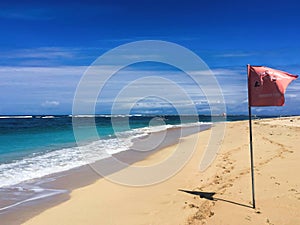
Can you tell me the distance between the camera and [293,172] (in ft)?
35.7

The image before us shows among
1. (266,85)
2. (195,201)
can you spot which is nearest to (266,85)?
(266,85)

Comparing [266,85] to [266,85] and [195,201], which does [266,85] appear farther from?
[195,201]

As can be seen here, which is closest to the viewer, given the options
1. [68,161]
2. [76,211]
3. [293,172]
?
[76,211]

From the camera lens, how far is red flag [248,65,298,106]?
7703mm

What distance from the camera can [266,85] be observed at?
777cm

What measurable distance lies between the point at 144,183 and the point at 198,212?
431 cm

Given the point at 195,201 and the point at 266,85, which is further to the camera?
the point at 195,201

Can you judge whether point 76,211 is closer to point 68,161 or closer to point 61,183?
point 61,183

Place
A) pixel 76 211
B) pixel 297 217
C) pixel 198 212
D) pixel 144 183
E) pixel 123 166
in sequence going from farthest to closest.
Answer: pixel 123 166
pixel 144 183
pixel 76 211
pixel 198 212
pixel 297 217

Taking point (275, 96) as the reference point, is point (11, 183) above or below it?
below

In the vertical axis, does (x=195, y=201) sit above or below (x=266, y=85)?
below

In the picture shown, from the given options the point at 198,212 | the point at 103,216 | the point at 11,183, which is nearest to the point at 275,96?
the point at 198,212

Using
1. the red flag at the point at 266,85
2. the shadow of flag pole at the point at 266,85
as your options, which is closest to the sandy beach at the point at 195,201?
the shadow of flag pole at the point at 266,85

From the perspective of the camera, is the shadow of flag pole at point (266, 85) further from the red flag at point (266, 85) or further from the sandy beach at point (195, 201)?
the sandy beach at point (195, 201)
